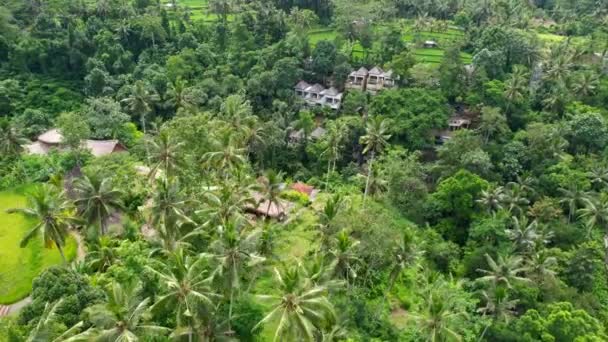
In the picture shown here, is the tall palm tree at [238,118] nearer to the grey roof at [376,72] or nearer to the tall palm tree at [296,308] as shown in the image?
the tall palm tree at [296,308]

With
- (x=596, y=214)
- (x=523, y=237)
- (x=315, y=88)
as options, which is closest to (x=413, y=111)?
(x=315, y=88)

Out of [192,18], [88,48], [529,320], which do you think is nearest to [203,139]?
[529,320]

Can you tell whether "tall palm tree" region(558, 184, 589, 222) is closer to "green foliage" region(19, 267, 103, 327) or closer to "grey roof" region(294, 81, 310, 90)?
"grey roof" region(294, 81, 310, 90)

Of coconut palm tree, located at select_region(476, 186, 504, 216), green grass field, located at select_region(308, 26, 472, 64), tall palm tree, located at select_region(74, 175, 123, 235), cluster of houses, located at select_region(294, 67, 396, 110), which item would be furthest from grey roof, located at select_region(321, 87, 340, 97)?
tall palm tree, located at select_region(74, 175, 123, 235)

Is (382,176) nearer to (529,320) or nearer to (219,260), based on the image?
(529,320)

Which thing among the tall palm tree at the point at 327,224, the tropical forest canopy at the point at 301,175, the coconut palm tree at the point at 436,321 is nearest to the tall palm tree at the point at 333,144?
the tropical forest canopy at the point at 301,175

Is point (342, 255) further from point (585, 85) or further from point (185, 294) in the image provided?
point (585, 85)
